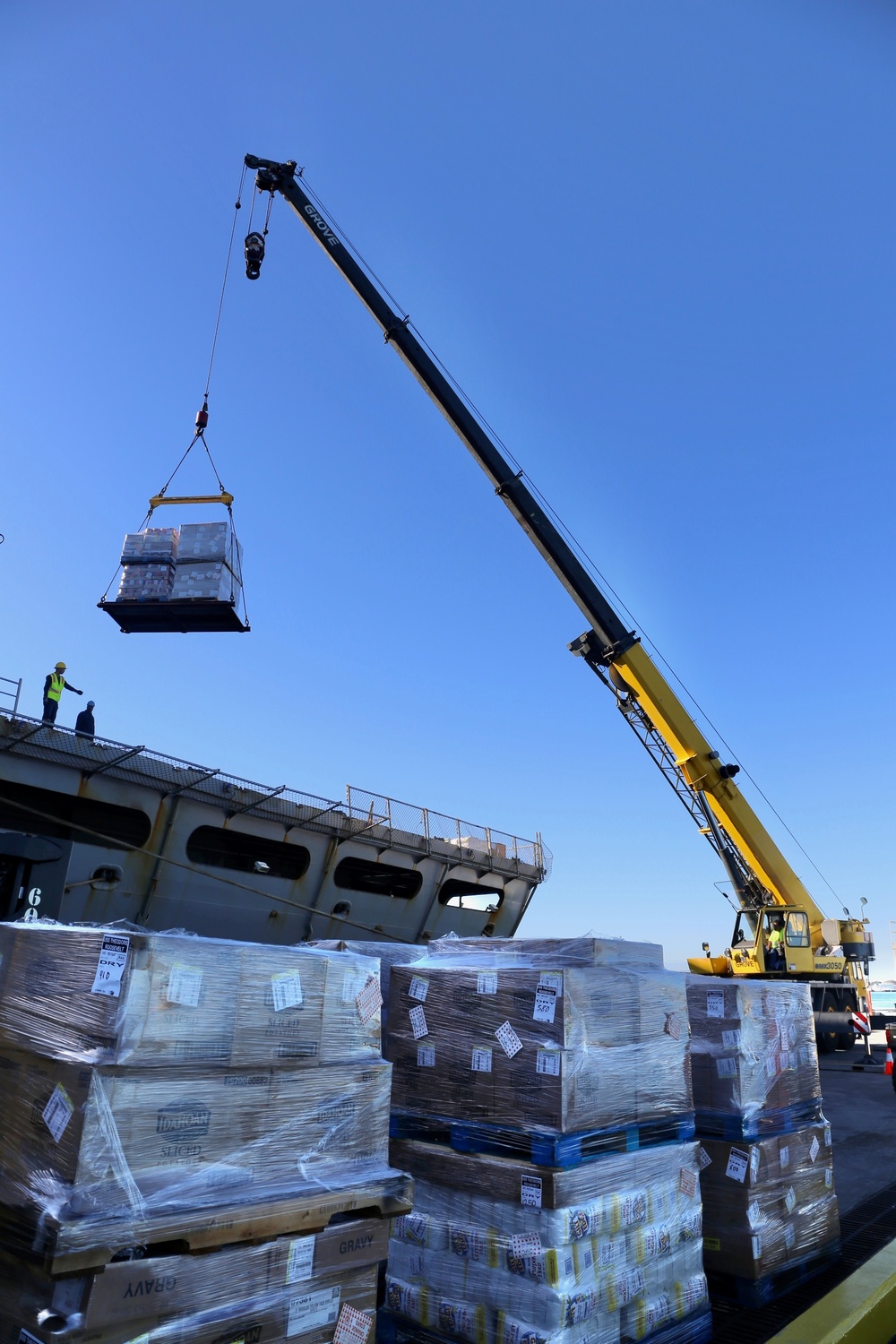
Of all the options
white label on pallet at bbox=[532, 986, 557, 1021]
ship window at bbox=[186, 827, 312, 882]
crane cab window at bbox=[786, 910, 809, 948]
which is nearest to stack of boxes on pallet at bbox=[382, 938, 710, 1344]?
white label on pallet at bbox=[532, 986, 557, 1021]

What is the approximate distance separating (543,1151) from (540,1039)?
45cm

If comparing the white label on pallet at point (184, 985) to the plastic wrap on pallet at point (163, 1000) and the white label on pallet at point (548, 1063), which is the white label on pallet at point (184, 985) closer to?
the plastic wrap on pallet at point (163, 1000)

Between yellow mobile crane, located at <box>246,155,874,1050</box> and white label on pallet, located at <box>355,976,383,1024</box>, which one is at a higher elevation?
yellow mobile crane, located at <box>246,155,874,1050</box>

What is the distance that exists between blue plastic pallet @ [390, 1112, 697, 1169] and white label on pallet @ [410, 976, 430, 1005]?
0.56 m

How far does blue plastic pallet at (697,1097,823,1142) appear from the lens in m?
4.81

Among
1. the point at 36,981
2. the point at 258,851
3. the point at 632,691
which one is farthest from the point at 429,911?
the point at 36,981

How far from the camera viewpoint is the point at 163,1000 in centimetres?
297

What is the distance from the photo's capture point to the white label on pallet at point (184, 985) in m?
3.00

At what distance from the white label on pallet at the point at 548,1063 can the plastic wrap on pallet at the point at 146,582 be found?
8314mm

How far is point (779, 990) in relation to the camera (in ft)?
18.0

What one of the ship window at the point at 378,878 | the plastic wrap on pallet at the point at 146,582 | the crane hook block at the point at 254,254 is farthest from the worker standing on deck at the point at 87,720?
the crane hook block at the point at 254,254

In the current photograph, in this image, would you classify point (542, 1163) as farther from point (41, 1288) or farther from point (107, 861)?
point (107, 861)

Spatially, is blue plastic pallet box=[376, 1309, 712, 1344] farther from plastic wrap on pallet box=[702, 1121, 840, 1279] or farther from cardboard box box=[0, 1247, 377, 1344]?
cardboard box box=[0, 1247, 377, 1344]

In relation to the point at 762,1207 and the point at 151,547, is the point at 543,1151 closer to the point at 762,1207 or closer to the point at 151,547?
the point at 762,1207
